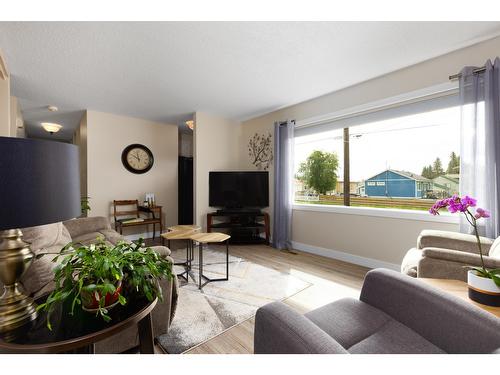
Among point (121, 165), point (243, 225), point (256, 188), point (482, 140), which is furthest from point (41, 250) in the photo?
point (482, 140)

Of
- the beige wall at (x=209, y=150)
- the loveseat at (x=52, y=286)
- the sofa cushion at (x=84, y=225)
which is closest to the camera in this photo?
the loveseat at (x=52, y=286)

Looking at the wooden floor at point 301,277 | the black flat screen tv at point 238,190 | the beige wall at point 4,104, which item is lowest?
the wooden floor at point 301,277

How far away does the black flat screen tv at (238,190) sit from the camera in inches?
161

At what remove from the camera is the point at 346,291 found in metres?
2.24

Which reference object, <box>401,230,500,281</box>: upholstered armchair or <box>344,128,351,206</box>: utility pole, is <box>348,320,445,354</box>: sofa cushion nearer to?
<box>401,230,500,281</box>: upholstered armchair

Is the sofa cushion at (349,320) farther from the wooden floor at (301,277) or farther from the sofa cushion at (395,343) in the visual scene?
the wooden floor at (301,277)

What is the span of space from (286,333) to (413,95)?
2850 mm

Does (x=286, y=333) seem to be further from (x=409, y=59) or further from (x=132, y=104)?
(x=132, y=104)

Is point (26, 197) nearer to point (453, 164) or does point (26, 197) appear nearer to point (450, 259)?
point (450, 259)

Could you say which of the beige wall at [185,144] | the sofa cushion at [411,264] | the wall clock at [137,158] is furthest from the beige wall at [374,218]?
the wall clock at [137,158]

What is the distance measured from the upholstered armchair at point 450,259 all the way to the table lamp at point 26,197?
2062mm

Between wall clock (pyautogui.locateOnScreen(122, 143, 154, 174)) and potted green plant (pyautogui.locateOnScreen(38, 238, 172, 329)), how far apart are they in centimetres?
382

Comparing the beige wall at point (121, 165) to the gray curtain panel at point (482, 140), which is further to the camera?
the beige wall at point (121, 165)

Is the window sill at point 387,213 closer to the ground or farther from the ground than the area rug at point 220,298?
farther from the ground
